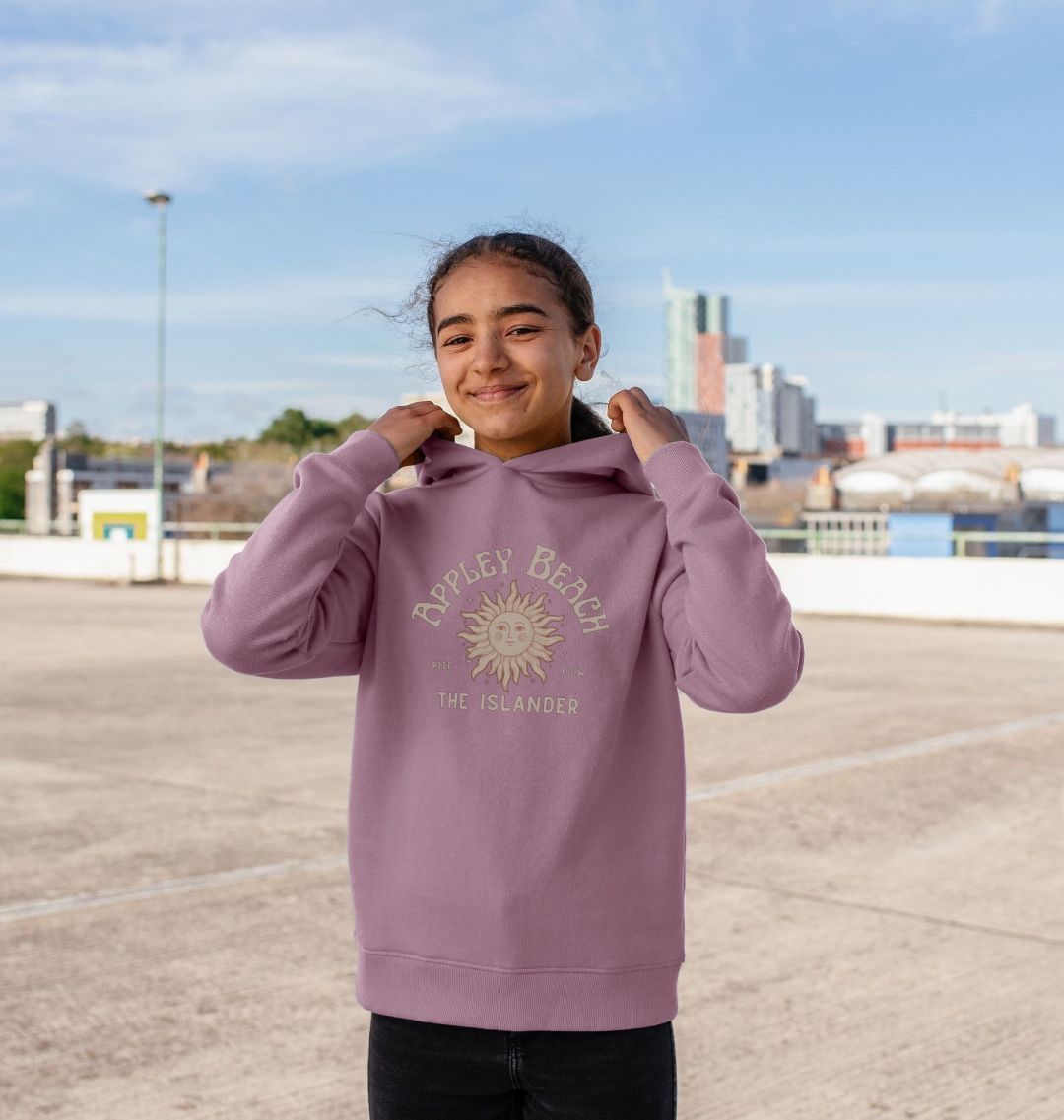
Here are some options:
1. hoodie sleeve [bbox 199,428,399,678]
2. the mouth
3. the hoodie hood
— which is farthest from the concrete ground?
the mouth

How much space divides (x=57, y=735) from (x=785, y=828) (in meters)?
4.24

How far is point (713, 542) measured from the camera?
165cm

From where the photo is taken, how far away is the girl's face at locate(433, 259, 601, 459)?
178 centimetres

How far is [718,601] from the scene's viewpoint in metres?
1.62

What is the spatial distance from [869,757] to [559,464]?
6.21m

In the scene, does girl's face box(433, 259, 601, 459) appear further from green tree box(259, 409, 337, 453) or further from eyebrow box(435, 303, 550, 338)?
green tree box(259, 409, 337, 453)

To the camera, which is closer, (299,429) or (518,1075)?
(518,1075)

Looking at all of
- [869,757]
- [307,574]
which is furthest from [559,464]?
[869,757]

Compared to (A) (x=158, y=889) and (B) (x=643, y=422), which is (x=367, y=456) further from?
(A) (x=158, y=889)

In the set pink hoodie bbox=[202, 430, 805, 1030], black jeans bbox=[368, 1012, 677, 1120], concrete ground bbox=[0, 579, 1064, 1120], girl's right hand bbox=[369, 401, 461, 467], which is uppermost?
girl's right hand bbox=[369, 401, 461, 467]

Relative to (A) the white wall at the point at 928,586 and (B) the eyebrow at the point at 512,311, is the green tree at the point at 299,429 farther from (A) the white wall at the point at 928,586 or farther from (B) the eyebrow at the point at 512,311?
(B) the eyebrow at the point at 512,311

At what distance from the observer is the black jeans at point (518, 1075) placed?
1.64 m

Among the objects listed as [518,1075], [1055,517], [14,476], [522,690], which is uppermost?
[14,476]

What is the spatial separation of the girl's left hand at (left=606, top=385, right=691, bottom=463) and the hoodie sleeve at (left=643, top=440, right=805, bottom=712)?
44 millimetres
